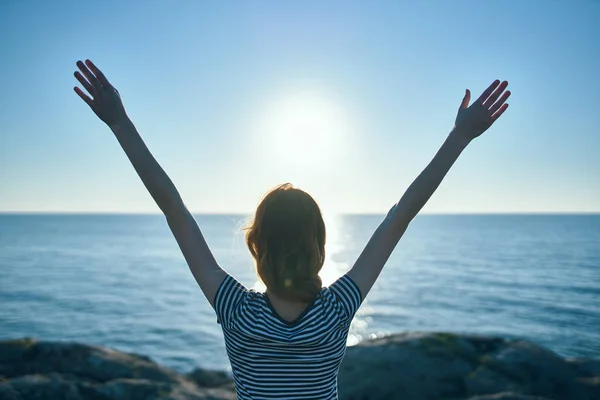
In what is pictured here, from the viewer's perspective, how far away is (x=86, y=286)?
120ft

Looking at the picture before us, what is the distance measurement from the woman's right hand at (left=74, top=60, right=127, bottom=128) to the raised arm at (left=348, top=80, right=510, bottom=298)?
1.32 m

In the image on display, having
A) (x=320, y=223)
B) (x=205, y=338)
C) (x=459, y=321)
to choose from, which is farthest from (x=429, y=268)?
(x=320, y=223)

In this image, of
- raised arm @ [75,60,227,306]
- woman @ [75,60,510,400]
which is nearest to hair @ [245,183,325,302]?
woman @ [75,60,510,400]

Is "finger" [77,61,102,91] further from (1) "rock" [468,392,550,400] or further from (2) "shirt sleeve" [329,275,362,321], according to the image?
(1) "rock" [468,392,550,400]

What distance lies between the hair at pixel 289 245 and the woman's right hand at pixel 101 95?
2.88 feet

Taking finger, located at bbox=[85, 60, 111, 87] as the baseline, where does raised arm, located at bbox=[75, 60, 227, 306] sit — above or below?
below

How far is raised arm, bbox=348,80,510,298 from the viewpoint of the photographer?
2342 mm

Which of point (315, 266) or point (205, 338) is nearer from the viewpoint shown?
point (315, 266)

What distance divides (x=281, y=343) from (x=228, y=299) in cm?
29

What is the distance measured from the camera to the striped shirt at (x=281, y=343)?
6.89 feet

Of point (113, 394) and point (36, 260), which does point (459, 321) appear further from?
point (36, 260)

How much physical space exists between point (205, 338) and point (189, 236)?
20187 mm

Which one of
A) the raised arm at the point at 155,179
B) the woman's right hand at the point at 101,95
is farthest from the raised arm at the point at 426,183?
the woman's right hand at the point at 101,95

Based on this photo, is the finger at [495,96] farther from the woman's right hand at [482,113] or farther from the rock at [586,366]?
the rock at [586,366]
